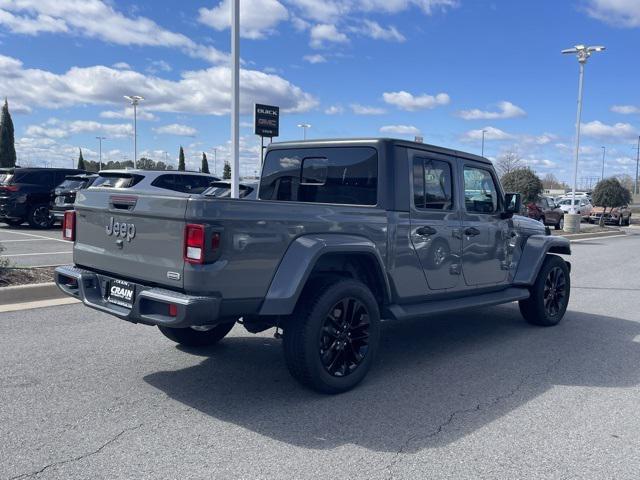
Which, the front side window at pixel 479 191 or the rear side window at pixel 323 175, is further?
the front side window at pixel 479 191

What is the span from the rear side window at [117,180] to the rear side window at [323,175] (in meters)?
7.52

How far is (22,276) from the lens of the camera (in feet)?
24.7

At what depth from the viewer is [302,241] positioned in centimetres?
414

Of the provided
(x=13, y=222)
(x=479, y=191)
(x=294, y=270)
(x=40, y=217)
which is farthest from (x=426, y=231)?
(x=13, y=222)

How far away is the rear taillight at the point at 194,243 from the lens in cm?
368

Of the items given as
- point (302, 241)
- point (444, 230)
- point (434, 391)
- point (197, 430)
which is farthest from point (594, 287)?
point (197, 430)

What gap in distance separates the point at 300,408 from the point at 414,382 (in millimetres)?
1121

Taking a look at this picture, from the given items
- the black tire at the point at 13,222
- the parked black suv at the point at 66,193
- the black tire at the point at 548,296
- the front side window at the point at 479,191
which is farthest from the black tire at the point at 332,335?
the black tire at the point at 13,222

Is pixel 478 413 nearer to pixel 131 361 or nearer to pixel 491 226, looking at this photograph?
pixel 491 226

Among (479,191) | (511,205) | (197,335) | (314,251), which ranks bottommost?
(197,335)

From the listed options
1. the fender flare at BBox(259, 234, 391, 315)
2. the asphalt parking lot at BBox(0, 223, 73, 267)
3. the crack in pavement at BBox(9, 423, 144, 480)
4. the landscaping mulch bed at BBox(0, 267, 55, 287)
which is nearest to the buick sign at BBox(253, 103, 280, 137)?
the asphalt parking lot at BBox(0, 223, 73, 267)

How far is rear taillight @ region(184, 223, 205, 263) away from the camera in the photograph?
12.1 feet

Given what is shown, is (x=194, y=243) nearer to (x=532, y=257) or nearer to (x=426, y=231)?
(x=426, y=231)

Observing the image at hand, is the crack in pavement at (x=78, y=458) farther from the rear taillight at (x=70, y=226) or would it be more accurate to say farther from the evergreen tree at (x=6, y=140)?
the evergreen tree at (x=6, y=140)
